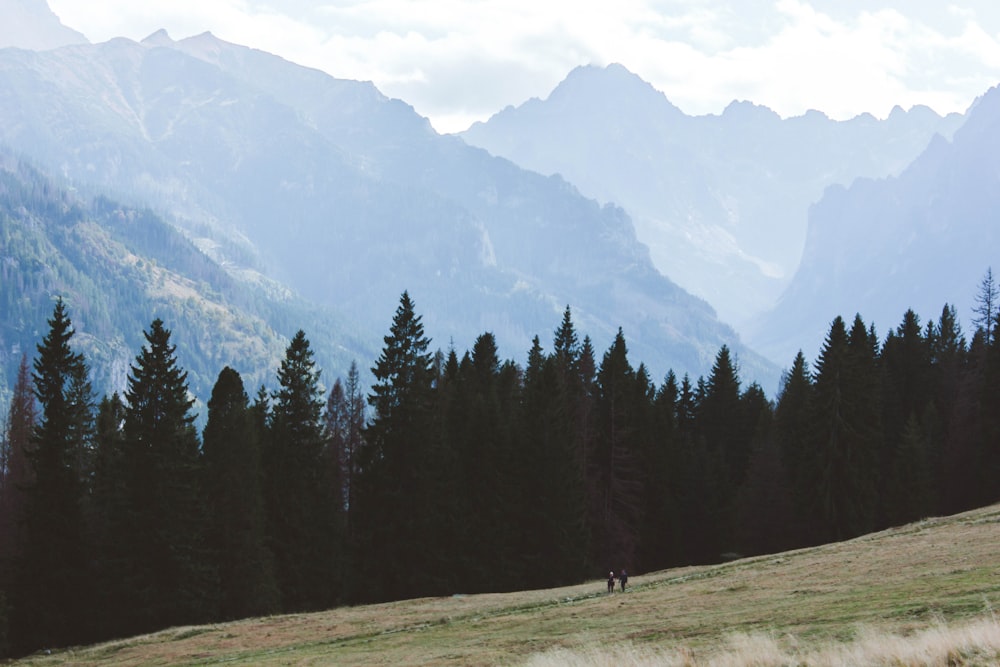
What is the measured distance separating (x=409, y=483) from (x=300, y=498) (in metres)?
7.22

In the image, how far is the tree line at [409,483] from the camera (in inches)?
2325

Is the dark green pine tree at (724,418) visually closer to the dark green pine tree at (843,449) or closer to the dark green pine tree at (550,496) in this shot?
the dark green pine tree at (843,449)

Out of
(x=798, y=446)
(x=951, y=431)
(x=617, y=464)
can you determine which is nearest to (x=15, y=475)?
(x=617, y=464)

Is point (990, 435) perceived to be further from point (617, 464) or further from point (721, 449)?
point (721, 449)

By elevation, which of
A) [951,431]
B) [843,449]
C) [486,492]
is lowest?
[486,492]

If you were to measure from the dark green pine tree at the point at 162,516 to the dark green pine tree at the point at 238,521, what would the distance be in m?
2.47

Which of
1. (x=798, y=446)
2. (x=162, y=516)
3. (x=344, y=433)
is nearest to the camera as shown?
(x=162, y=516)

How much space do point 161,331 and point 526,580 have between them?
93.2ft

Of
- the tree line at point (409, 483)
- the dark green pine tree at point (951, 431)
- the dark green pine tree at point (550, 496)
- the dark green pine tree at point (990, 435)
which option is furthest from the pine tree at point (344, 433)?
the dark green pine tree at point (990, 435)

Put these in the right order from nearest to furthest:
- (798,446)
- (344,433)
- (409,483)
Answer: (409,483)
(344,433)
(798,446)

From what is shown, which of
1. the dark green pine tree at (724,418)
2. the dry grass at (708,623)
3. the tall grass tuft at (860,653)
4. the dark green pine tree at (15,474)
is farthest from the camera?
the dark green pine tree at (724,418)

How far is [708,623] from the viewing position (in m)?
28.4

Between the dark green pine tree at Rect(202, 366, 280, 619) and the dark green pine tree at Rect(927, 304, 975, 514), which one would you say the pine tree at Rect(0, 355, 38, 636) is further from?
the dark green pine tree at Rect(927, 304, 975, 514)

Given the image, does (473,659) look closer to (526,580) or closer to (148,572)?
(148,572)
